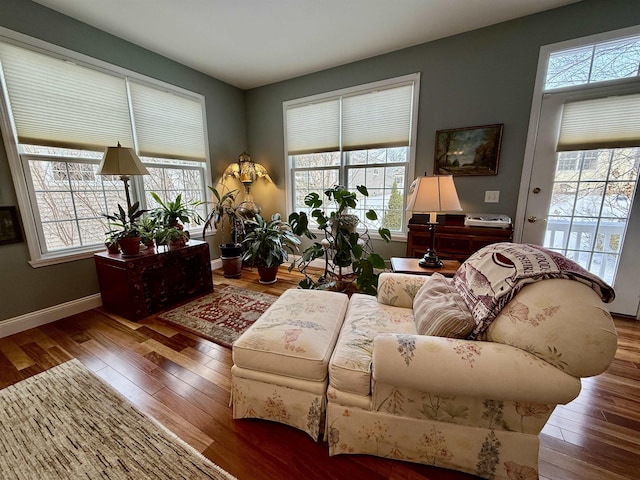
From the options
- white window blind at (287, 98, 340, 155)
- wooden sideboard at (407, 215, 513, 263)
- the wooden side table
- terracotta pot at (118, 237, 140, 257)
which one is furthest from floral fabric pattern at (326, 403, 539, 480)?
white window blind at (287, 98, 340, 155)

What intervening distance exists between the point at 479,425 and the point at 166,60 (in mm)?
4200

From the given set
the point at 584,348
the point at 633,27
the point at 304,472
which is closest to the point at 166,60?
the point at 304,472

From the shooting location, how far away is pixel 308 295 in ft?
5.55

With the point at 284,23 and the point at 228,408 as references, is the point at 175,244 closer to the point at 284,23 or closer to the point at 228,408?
the point at 228,408

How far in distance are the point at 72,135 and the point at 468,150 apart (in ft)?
12.6

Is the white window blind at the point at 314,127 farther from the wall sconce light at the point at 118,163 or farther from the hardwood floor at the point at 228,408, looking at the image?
→ the hardwood floor at the point at 228,408

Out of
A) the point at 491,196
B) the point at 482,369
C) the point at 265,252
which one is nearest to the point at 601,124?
the point at 491,196

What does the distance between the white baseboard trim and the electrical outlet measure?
4.14 m

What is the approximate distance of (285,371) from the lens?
1.17 m

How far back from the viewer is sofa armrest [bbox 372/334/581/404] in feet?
2.73

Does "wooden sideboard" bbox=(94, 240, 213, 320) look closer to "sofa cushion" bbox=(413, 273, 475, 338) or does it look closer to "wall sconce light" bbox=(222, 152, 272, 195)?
"wall sconce light" bbox=(222, 152, 272, 195)

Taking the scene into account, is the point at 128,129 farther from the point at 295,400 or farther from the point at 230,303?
the point at 295,400

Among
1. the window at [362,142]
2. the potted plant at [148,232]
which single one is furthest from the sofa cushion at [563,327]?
the potted plant at [148,232]

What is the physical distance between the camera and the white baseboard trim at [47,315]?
82.6 inches
